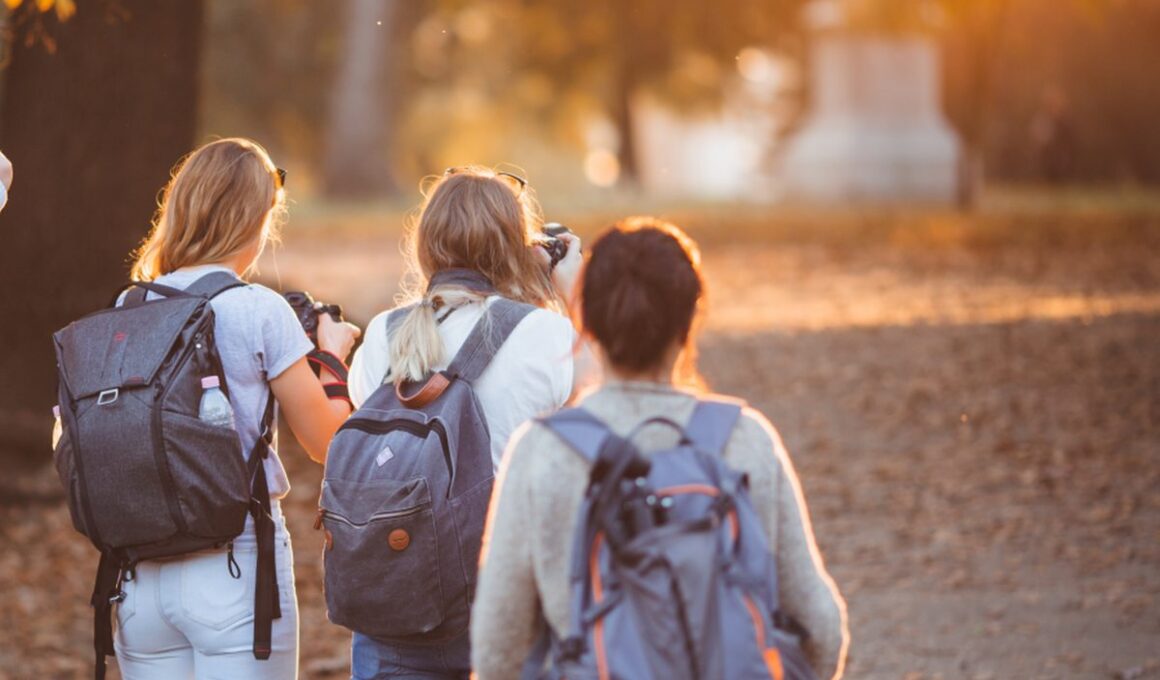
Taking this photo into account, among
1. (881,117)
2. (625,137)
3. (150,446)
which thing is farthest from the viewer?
(625,137)

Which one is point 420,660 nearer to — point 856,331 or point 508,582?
point 508,582

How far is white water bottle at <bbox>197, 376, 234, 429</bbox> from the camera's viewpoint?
3.34 meters

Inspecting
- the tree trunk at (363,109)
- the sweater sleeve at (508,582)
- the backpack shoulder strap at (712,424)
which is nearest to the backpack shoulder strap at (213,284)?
the sweater sleeve at (508,582)

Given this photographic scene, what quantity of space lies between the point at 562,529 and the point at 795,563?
0.39m

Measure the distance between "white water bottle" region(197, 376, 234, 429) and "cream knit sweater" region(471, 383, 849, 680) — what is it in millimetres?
951

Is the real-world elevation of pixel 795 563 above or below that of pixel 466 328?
below

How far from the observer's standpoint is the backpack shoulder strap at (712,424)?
8.29 ft

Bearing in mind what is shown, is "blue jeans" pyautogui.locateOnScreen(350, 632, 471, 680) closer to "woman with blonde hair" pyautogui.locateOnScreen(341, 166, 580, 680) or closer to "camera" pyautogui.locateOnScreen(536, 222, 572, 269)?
"woman with blonde hair" pyautogui.locateOnScreen(341, 166, 580, 680)

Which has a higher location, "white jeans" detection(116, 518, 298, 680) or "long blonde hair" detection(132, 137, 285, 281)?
"long blonde hair" detection(132, 137, 285, 281)

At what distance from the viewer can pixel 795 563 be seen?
260cm

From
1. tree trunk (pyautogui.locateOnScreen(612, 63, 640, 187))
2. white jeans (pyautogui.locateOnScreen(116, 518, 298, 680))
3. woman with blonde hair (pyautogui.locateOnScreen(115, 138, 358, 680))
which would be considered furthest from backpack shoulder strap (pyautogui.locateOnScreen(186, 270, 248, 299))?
tree trunk (pyautogui.locateOnScreen(612, 63, 640, 187))

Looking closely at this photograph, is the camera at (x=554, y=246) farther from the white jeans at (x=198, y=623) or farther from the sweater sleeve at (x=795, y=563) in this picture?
the sweater sleeve at (x=795, y=563)

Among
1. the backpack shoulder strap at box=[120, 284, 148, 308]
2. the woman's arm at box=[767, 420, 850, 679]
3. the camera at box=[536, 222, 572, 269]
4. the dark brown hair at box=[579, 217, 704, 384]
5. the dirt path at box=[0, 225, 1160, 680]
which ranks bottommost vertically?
the dirt path at box=[0, 225, 1160, 680]

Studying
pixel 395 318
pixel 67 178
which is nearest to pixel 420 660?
pixel 395 318
